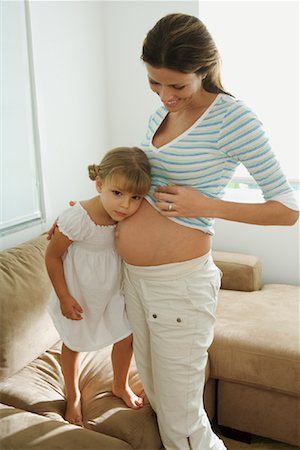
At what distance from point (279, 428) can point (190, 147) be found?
125 cm

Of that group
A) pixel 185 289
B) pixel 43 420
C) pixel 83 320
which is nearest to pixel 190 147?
pixel 185 289

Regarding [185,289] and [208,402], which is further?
[208,402]

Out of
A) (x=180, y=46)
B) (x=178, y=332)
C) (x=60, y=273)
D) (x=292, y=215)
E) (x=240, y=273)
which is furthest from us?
(x=240, y=273)

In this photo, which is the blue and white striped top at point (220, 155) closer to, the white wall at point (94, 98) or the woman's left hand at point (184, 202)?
the woman's left hand at point (184, 202)

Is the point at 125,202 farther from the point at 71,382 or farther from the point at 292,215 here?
the point at 71,382

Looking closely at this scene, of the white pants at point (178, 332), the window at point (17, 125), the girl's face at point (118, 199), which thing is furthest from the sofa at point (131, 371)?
the girl's face at point (118, 199)

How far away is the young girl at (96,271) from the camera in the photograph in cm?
129

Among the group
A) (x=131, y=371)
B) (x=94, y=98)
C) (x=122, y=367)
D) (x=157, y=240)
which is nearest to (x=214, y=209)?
(x=157, y=240)

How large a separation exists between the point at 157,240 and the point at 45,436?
0.58 m

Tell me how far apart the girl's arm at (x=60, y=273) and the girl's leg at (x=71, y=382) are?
16 centimetres

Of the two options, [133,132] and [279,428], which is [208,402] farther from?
[133,132]

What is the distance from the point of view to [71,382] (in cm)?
157

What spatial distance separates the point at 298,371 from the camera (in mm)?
1777

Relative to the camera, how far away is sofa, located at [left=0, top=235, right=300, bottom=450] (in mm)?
1526
